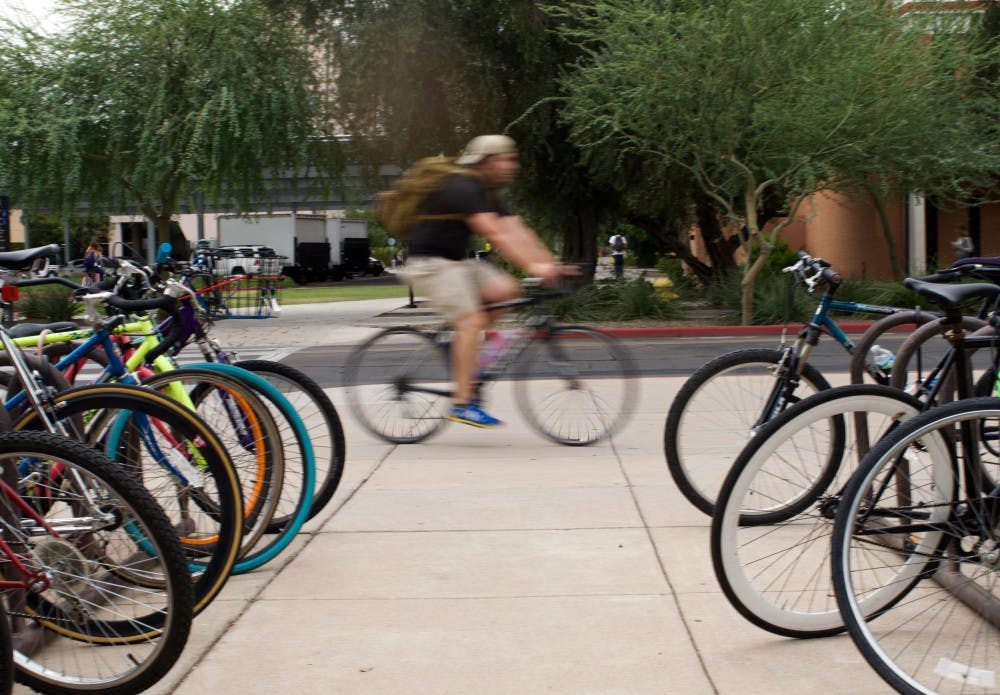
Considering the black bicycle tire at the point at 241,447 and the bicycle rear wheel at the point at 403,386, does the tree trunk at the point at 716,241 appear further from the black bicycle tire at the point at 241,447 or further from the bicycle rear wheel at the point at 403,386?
the black bicycle tire at the point at 241,447

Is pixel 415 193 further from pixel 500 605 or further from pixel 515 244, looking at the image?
pixel 500 605

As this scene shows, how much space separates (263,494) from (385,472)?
7.75 feet

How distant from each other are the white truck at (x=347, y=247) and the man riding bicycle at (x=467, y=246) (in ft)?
162

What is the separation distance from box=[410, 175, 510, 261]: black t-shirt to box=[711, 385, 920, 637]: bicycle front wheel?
114 inches

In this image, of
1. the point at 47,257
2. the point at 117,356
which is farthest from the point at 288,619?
the point at 47,257

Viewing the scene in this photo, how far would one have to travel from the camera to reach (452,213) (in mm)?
7094

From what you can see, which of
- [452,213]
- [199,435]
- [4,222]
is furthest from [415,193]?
[4,222]

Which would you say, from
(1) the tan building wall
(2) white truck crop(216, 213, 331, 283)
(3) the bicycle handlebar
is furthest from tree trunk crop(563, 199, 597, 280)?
(2) white truck crop(216, 213, 331, 283)

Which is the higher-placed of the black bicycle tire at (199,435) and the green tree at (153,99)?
the green tree at (153,99)

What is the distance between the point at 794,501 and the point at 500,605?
1.47m

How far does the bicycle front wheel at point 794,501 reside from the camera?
3594 mm

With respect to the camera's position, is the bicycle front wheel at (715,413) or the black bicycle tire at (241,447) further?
the bicycle front wheel at (715,413)

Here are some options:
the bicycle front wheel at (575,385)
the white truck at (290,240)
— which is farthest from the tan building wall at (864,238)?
the white truck at (290,240)

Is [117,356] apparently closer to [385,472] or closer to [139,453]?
[139,453]
